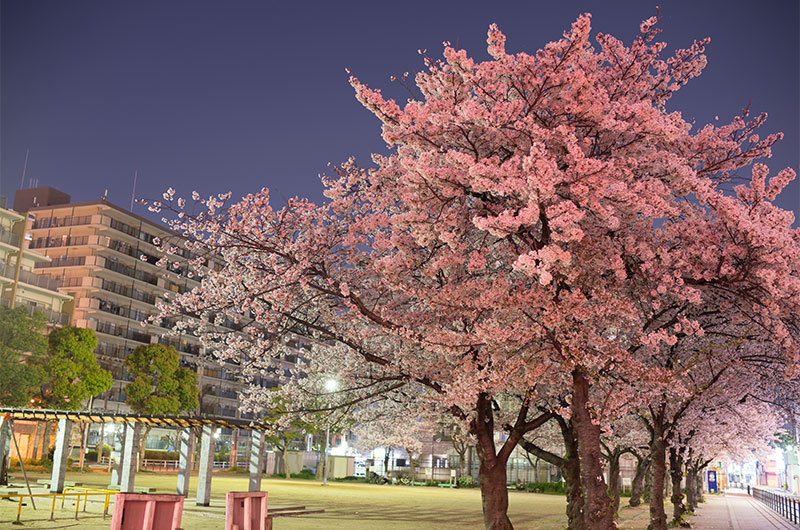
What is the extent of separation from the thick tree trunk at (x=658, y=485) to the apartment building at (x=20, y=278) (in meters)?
57.0

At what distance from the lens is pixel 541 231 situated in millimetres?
13367

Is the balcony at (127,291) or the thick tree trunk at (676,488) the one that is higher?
the balcony at (127,291)

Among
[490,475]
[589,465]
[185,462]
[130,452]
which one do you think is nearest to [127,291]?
[185,462]

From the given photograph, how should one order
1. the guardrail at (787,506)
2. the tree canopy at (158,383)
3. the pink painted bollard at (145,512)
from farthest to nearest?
the tree canopy at (158,383)
the guardrail at (787,506)
the pink painted bollard at (145,512)

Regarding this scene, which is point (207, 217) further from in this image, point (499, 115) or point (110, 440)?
point (110, 440)

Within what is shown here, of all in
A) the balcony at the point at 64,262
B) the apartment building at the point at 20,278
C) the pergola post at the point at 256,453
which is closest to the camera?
the pergola post at the point at 256,453

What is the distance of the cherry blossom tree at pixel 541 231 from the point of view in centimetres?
1176

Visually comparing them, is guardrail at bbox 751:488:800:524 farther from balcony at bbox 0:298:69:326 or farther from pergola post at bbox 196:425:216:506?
balcony at bbox 0:298:69:326

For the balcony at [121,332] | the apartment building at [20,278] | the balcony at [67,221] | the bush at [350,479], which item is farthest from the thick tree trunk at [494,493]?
the balcony at [67,221]

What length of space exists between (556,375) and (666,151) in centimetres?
583

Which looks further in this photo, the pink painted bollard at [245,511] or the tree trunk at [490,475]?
the tree trunk at [490,475]

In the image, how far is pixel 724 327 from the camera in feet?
63.5

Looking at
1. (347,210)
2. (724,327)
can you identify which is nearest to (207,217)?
(347,210)

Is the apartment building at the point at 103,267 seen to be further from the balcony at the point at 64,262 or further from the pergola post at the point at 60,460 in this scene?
the pergola post at the point at 60,460
